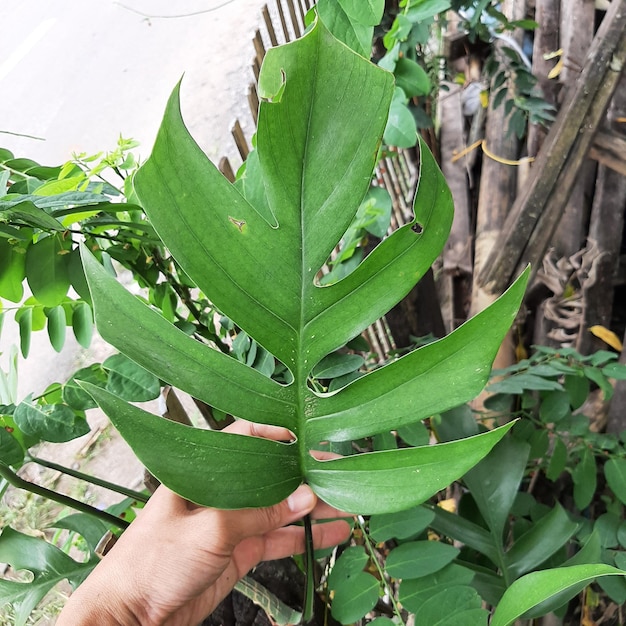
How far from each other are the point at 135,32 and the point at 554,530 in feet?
8.88

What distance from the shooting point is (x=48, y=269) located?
2.07 feet

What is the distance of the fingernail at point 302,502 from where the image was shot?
565 mm

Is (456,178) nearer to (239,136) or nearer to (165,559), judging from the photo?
(239,136)

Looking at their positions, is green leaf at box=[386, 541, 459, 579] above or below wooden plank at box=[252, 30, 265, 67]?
below

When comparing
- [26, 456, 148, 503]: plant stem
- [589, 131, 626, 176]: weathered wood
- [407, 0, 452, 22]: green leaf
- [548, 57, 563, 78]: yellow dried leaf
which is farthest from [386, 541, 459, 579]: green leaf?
[548, 57, 563, 78]: yellow dried leaf

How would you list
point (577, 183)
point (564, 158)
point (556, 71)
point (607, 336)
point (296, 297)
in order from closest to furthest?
1. point (296, 297)
2. point (564, 158)
3. point (607, 336)
4. point (577, 183)
5. point (556, 71)

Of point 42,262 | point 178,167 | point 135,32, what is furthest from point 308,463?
point 135,32

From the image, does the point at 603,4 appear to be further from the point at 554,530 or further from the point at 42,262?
the point at 42,262

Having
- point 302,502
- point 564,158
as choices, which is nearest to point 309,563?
point 302,502

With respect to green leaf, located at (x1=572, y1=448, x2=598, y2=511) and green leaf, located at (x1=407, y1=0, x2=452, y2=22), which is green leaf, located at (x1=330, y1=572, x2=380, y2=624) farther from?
green leaf, located at (x1=407, y1=0, x2=452, y2=22)

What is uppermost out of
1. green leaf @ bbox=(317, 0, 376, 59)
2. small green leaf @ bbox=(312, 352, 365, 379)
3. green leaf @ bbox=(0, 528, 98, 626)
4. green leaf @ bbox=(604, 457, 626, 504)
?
green leaf @ bbox=(317, 0, 376, 59)

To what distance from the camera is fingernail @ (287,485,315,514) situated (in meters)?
0.57

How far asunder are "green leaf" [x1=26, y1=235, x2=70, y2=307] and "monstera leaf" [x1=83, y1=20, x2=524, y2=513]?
0.89ft

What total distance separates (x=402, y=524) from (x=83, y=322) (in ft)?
1.64
